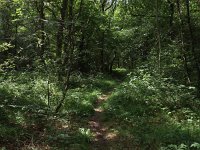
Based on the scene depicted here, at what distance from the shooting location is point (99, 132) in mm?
11562

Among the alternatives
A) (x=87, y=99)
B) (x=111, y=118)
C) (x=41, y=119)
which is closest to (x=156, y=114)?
(x=111, y=118)

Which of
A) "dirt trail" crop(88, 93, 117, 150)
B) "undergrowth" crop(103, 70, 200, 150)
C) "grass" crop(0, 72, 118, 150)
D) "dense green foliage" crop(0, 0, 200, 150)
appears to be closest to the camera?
"grass" crop(0, 72, 118, 150)

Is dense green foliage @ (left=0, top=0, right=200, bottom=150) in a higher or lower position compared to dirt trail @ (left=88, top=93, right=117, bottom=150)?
higher

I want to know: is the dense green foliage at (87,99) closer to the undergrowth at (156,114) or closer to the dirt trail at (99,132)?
the undergrowth at (156,114)

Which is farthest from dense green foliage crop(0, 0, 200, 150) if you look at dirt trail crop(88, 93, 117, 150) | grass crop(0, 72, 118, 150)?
dirt trail crop(88, 93, 117, 150)

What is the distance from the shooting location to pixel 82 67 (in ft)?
98.8

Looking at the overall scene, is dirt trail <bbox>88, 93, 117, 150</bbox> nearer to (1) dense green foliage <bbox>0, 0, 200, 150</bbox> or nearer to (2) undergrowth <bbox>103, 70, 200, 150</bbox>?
(1) dense green foliage <bbox>0, 0, 200, 150</bbox>

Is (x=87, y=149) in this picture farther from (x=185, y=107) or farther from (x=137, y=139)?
(x=185, y=107)

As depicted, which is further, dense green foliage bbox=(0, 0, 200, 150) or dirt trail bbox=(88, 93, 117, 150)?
dirt trail bbox=(88, 93, 117, 150)

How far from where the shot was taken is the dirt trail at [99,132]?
1016 cm

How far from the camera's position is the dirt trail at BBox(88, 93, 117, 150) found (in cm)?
1016

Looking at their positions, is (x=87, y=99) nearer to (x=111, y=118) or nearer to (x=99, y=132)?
(x=111, y=118)

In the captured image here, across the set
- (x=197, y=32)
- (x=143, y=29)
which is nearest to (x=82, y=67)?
(x=143, y=29)

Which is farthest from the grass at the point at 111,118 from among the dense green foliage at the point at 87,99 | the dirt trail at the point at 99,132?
the dirt trail at the point at 99,132
